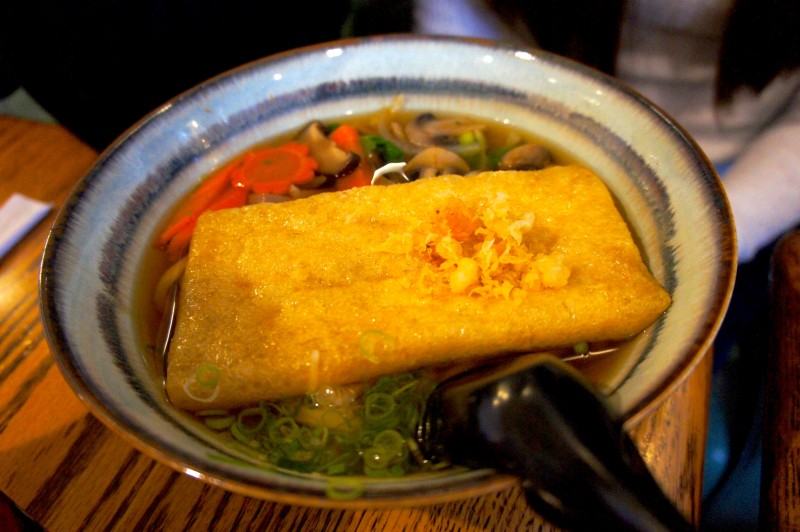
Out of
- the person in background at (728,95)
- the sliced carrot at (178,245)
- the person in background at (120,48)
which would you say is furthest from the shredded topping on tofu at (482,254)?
the person in background at (120,48)

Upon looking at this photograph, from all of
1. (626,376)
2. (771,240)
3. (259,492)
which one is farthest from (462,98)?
(259,492)

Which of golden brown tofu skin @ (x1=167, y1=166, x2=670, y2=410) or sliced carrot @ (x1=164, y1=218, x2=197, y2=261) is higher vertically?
golden brown tofu skin @ (x1=167, y1=166, x2=670, y2=410)

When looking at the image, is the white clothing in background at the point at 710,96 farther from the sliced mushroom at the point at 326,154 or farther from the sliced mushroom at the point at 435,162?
the sliced mushroom at the point at 326,154

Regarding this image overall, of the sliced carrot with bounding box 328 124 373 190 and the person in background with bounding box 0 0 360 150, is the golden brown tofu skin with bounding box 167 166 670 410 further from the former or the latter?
the person in background with bounding box 0 0 360 150

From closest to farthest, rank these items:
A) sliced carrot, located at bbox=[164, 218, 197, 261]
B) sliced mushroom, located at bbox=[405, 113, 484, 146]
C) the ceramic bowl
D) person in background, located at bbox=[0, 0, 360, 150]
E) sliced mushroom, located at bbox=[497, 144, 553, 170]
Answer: the ceramic bowl, sliced carrot, located at bbox=[164, 218, 197, 261], sliced mushroom, located at bbox=[497, 144, 553, 170], sliced mushroom, located at bbox=[405, 113, 484, 146], person in background, located at bbox=[0, 0, 360, 150]

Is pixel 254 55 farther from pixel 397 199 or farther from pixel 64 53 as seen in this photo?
pixel 397 199

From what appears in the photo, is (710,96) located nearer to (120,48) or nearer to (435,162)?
(435,162)

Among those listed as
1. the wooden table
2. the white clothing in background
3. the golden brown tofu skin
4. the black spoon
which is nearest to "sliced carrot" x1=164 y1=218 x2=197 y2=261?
the golden brown tofu skin
